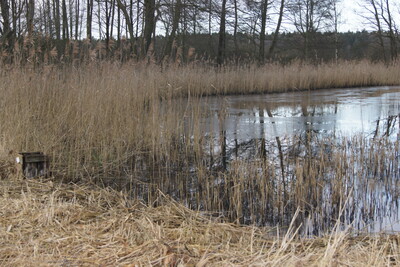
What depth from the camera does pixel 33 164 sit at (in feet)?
11.7

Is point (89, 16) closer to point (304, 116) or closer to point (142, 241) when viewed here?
point (304, 116)

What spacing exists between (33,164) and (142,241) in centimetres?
183

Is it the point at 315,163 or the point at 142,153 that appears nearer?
the point at 315,163

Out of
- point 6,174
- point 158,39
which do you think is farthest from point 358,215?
point 158,39

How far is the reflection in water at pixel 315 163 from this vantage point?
10.2 feet

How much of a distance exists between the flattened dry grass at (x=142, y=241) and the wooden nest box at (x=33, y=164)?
22.9 inches

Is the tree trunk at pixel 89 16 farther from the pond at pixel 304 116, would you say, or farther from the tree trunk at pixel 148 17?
the pond at pixel 304 116

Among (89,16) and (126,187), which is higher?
(89,16)

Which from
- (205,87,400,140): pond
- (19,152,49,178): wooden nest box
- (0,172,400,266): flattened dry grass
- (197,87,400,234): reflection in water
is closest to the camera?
(0,172,400,266): flattened dry grass

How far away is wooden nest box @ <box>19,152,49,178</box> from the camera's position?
350 centimetres

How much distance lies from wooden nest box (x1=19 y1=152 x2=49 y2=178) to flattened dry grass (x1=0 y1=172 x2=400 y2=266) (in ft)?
1.91

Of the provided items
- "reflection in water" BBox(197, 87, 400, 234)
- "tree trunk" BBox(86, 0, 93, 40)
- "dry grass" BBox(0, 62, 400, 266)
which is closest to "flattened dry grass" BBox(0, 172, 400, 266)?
"dry grass" BBox(0, 62, 400, 266)

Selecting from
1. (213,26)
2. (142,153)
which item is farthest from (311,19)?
(142,153)

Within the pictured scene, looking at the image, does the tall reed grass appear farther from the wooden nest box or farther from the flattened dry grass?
the flattened dry grass
